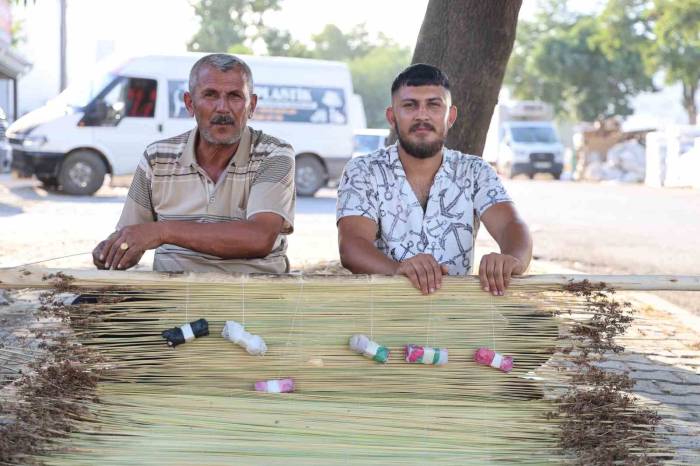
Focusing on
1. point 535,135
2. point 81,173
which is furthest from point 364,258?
point 535,135

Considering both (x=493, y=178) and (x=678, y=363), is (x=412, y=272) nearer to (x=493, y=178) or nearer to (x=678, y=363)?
(x=493, y=178)

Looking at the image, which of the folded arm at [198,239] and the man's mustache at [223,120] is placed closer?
the folded arm at [198,239]

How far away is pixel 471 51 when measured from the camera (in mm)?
5797

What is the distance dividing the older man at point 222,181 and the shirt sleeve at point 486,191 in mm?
711

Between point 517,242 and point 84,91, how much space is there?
44.3 ft

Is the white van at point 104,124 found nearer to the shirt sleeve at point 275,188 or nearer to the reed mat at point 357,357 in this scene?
the shirt sleeve at point 275,188

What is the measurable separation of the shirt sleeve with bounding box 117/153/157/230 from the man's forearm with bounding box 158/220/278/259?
0.47 metres

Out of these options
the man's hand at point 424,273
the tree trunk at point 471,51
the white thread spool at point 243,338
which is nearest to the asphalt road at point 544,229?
the tree trunk at point 471,51

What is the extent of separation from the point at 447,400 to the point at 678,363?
8.28ft

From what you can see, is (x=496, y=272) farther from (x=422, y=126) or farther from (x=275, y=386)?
(x=422, y=126)

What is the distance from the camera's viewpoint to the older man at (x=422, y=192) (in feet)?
11.7

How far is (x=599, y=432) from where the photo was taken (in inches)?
107

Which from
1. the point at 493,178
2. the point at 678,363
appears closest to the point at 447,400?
the point at 493,178

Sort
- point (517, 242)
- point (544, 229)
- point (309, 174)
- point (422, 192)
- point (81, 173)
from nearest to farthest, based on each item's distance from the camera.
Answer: point (517, 242) < point (422, 192) < point (544, 229) < point (81, 173) < point (309, 174)
